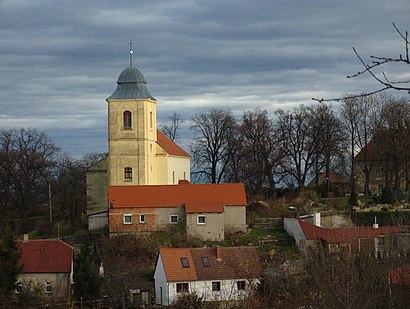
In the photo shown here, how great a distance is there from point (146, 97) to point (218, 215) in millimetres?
10698

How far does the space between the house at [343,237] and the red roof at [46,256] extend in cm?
1165

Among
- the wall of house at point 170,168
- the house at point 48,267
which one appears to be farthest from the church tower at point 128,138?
the house at point 48,267

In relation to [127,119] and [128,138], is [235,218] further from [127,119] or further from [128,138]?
[127,119]

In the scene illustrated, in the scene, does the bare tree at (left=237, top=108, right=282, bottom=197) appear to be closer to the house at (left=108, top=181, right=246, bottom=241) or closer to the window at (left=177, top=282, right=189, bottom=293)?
the house at (left=108, top=181, right=246, bottom=241)

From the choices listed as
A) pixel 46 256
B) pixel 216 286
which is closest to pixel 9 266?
pixel 46 256

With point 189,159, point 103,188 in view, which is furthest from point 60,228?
point 189,159

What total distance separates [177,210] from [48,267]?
1001 centimetres

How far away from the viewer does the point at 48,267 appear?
4153 centimetres

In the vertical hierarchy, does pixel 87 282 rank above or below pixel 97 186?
below

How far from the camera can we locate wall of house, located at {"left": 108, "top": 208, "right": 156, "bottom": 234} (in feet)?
159

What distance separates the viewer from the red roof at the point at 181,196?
1933 inches

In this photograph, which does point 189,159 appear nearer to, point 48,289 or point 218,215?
point 218,215

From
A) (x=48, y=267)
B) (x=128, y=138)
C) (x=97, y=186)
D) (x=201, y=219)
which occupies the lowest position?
(x=48, y=267)

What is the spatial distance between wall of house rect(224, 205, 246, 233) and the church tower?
7787 mm
